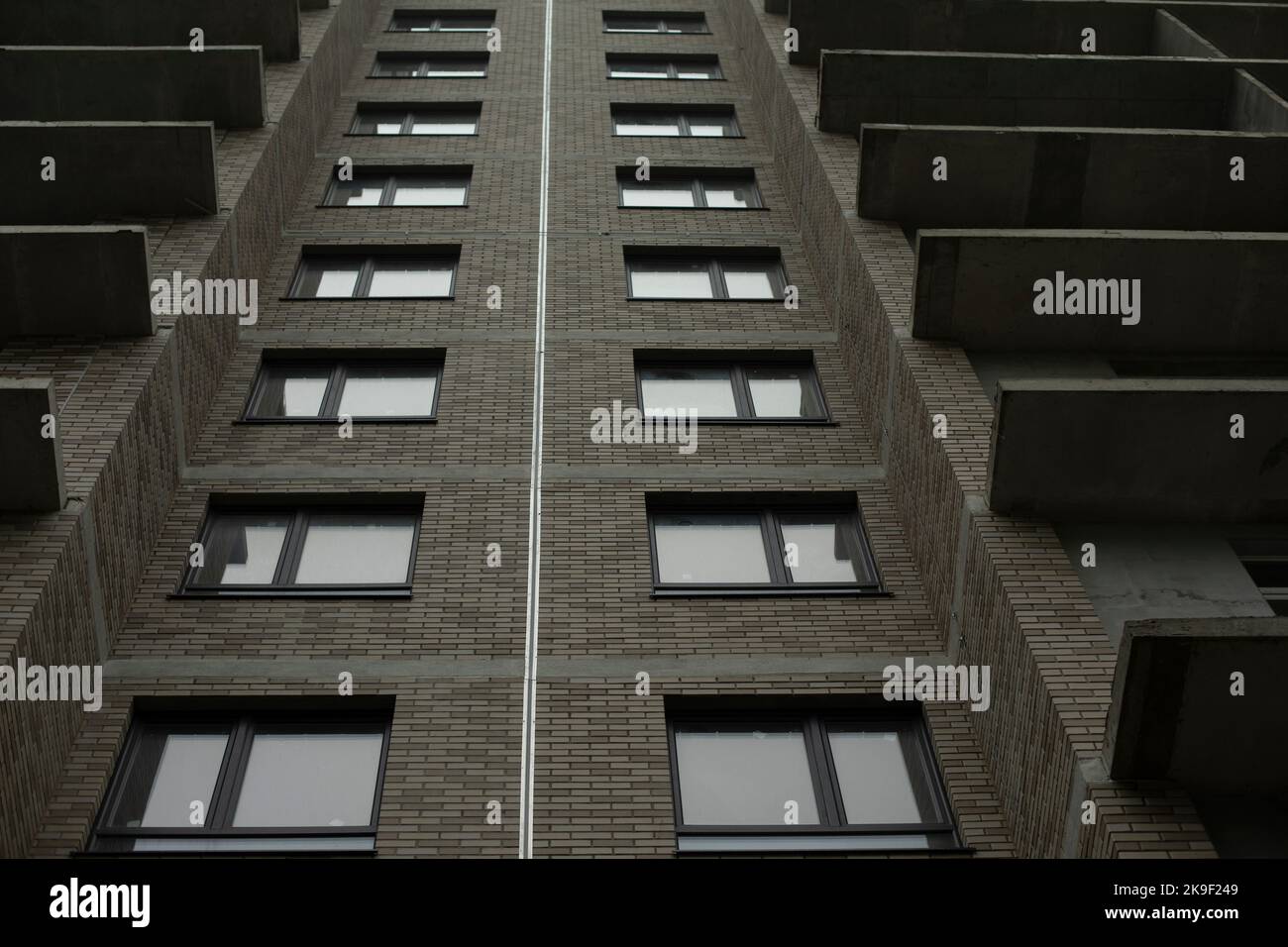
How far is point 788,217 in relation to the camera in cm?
2016

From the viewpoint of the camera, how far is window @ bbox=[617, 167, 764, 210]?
21.0m

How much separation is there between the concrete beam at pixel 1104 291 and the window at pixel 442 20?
52.0 feet

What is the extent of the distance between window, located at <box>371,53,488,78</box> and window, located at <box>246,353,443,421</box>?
33.2 ft

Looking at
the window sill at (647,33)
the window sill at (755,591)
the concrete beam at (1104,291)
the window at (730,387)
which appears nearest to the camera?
the window sill at (755,591)

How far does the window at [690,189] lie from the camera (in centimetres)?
2100

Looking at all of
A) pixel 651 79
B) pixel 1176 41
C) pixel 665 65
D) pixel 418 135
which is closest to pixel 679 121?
pixel 651 79

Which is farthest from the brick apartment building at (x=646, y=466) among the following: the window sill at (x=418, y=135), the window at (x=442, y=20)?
the window at (x=442, y=20)

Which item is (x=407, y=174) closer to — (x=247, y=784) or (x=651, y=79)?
(x=651, y=79)

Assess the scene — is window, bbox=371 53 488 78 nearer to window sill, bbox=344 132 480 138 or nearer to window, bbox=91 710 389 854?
window sill, bbox=344 132 480 138

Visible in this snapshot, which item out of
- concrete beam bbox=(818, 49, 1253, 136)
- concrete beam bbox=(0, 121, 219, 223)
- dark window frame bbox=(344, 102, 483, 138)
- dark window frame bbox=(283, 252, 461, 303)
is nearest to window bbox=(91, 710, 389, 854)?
concrete beam bbox=(0, 121, 219, 223)

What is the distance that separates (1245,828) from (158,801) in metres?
8.30

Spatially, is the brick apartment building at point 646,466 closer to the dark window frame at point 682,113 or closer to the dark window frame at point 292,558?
the dark window frame at point 292,558
